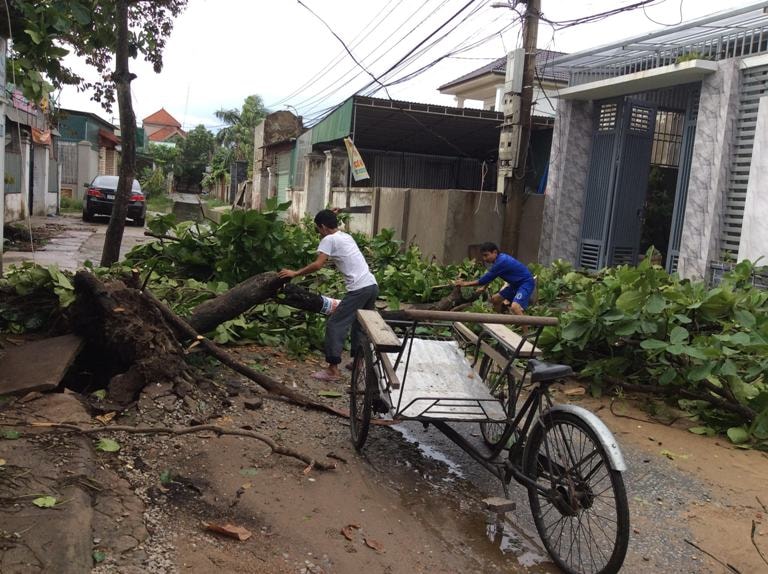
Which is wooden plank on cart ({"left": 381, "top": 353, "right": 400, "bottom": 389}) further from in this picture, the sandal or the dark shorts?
the dark shorts

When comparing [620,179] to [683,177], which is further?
[620,179]

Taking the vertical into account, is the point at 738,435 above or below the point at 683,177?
below

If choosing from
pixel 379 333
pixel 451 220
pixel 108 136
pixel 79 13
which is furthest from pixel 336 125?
pixel 108 136

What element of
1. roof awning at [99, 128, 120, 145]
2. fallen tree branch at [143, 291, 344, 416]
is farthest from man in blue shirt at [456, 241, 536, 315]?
roof awning at [99, 128, 120, 145]

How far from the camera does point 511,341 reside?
4.06m

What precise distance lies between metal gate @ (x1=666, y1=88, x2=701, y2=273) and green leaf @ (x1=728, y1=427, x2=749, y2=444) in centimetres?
649

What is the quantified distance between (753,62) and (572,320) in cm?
610

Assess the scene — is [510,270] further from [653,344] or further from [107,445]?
[107,445]

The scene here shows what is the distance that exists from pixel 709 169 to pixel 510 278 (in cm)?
475

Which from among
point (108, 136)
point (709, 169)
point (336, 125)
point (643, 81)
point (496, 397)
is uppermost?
point (108, 136)

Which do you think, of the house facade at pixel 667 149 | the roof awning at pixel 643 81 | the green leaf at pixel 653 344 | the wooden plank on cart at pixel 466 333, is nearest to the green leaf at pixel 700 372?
the green leaf at pixel 653 344

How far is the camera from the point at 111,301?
482 cm

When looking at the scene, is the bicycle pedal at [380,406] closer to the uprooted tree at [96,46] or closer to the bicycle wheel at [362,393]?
the bicycle wheel at [362,393]

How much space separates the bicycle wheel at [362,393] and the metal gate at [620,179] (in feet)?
30.6
